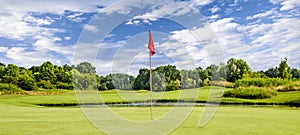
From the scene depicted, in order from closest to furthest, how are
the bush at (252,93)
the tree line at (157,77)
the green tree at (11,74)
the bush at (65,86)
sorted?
the bush at (252,93) → the tree line at (157,77) → the green tree at (11,74) → the bush at (65,86)

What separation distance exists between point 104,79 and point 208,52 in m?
30.8

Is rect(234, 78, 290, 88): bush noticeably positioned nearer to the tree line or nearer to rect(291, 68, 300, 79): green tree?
the tree line

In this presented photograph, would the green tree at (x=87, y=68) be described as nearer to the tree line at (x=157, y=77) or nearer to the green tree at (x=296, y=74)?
the tree line at (x=157, y=77)

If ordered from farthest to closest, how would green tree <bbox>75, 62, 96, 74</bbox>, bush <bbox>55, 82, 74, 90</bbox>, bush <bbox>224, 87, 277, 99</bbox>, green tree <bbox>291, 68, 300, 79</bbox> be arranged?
green tree <bbox>291, 68, 300, 79</bbox> < bush <bbox>55, 82, 74, 90</bbox> < bush <bbox>224, 87, 277, 99</bbox> < green tree <bbox>75, 62, 96, 74</bbox>

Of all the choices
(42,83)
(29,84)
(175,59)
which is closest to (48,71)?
(42,83)

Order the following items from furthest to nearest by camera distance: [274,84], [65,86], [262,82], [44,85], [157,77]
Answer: [65,86]
[44,85]
[262,82]
[274,84]
[157,77]

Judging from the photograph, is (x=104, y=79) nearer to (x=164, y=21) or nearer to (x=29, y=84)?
(x=29, y=84)

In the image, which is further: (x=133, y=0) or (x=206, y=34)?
(x=206, y=34)

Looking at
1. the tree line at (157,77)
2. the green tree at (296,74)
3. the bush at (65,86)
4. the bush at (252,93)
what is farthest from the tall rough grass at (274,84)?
the green tree at (296,74)

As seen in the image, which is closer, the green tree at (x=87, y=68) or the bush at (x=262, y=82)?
the green tree at (x=87, y=68)

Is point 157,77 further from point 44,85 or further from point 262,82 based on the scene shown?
point 44,85

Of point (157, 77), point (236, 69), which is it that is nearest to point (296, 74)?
point (236, 69)

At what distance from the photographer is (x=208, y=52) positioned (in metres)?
14.4

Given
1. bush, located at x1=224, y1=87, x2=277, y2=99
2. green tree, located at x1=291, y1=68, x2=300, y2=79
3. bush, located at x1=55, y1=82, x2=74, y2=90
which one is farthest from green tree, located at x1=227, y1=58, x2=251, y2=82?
green tree, located at x1=291, y1=68, x2=300, y2=79
